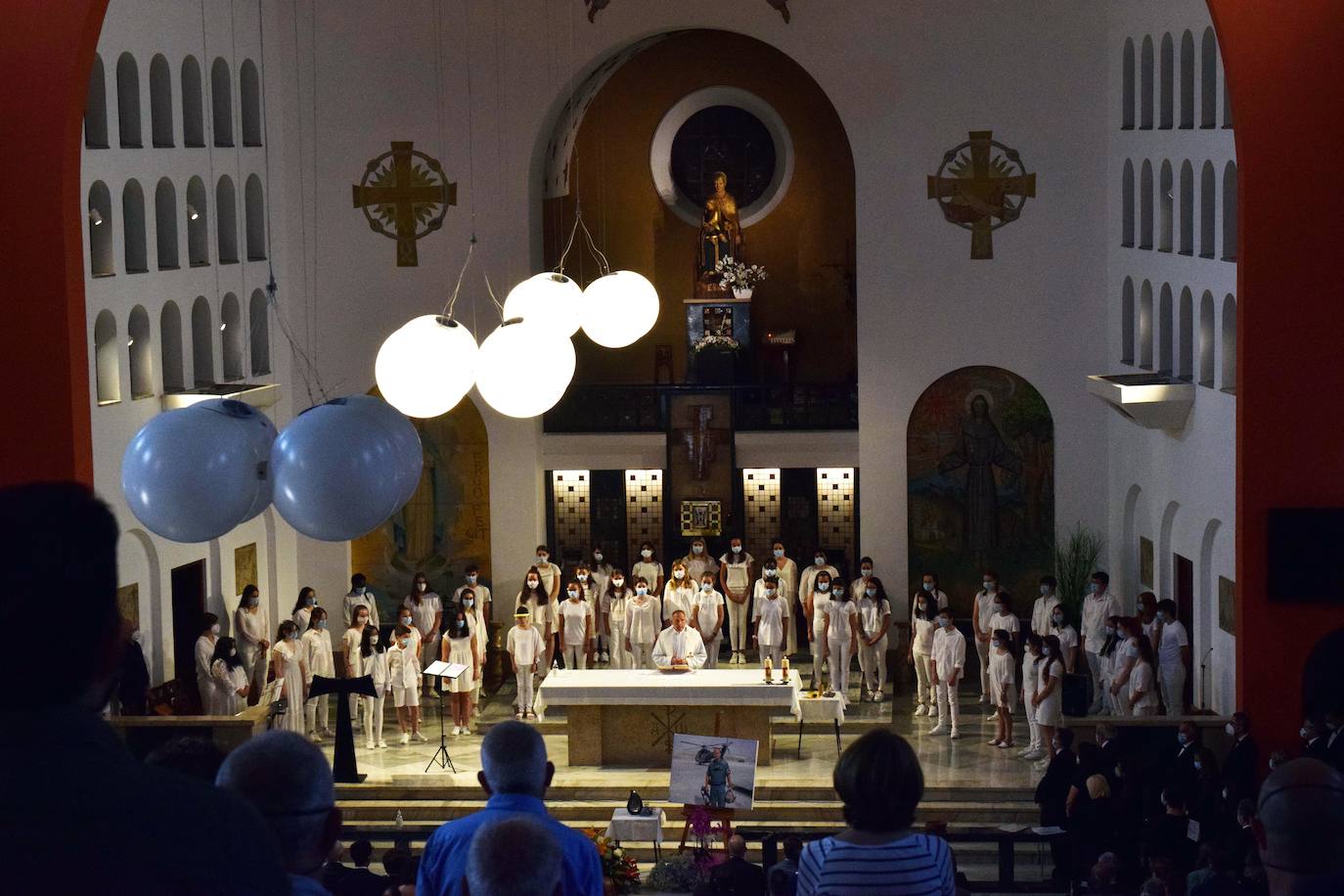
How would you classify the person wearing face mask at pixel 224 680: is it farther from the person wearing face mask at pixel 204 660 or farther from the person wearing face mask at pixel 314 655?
the person wearing face mask at pixel 314 655

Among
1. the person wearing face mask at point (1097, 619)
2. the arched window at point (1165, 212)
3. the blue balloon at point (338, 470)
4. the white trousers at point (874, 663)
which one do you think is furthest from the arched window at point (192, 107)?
the blue balloon at point (338, 470)

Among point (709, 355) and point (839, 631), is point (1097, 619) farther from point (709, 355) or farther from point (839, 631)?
point (709, 355)

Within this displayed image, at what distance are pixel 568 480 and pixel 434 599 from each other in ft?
10.9

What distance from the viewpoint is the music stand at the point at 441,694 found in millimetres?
18078

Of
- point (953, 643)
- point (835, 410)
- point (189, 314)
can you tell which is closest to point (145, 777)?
point (953, 643)

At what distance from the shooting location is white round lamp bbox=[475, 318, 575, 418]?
989cm

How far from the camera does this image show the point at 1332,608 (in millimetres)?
12844

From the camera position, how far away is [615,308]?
1200 cm

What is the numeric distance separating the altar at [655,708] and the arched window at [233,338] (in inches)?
243

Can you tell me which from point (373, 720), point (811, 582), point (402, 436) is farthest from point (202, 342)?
point (402, 436)

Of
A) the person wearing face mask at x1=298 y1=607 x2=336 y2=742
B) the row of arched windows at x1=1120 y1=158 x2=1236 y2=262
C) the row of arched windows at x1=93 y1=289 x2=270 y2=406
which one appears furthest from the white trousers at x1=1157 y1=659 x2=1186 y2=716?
the row of arched windows at x1=93 y1=289 x2=270 y2=406

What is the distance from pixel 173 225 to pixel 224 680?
17.5 feet

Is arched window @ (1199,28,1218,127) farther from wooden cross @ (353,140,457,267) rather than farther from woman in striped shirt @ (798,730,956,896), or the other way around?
woman in striped shirt @ (798,730,956,896)

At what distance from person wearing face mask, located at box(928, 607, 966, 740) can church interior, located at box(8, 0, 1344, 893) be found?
0.11 meters
